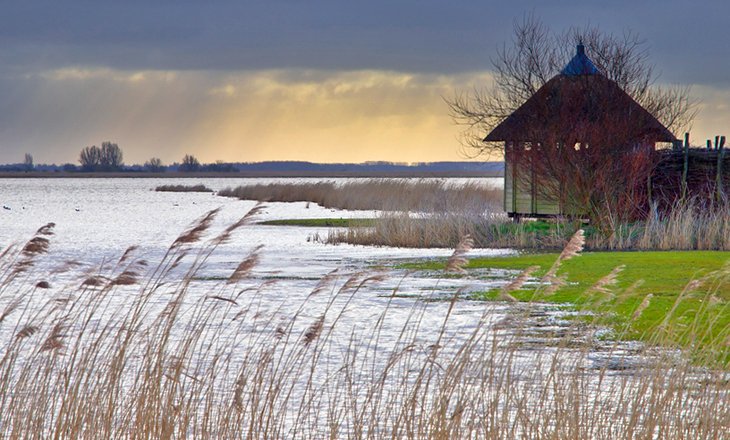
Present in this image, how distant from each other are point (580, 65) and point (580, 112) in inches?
95.6

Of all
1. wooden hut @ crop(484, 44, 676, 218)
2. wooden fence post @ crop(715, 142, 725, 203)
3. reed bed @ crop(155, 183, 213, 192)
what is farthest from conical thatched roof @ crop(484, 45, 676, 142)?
reed bed @ crop(155, 183, 213, 192)

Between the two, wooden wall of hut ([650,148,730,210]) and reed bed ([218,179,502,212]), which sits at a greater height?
wooden wall of hut ([650,148,730,210])

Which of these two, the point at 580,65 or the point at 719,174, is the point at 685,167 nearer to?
the point at 719,174

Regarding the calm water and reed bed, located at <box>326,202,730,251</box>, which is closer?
the calm water

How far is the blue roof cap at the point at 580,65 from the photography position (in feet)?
90.8

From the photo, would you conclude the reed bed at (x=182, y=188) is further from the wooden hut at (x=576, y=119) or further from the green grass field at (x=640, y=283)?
the green grass field at (x=640, y=283)

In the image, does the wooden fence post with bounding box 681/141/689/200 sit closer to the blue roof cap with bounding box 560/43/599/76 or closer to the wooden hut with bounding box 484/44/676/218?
the wooden hut with bounding box 484/44/676/218

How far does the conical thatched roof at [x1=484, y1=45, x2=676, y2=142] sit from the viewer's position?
26.0 metres

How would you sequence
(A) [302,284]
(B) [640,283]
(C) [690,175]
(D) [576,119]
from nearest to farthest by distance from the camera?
(B) [640,283] → (A) [302,284] → (D) [576,119] → (C) [690,175]

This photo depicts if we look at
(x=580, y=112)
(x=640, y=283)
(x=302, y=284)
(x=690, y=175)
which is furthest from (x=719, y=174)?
(x=640, y=283)

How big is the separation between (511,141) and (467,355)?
24153 millimetres

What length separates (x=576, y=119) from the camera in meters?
26.1

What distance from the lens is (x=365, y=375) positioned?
8.41 m

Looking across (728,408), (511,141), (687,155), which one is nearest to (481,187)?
(511,141)
